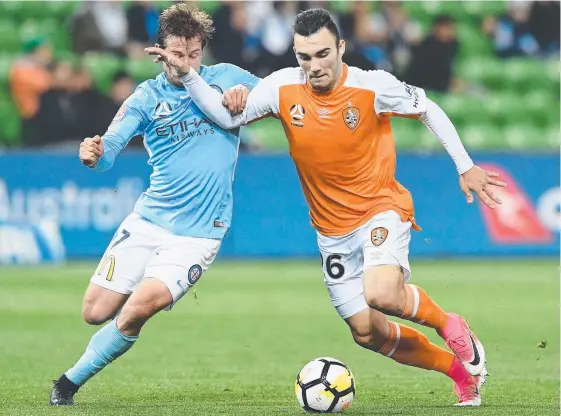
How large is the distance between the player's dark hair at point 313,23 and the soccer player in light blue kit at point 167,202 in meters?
0.70

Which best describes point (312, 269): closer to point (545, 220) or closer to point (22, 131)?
point (545, 220)

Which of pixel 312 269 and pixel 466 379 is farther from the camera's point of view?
pixel 312 269

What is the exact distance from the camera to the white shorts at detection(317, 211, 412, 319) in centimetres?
737

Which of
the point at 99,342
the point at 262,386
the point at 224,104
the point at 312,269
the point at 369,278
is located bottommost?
the point at 312,269

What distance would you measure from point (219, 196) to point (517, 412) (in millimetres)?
2230

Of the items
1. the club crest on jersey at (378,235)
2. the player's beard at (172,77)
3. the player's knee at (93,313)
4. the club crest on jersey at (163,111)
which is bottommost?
the player's knee at (93,313)

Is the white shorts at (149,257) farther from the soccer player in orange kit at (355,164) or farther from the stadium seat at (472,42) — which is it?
the stadium seat at (472,42)

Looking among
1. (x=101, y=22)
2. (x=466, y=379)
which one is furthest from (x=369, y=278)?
(x=101, y=22)

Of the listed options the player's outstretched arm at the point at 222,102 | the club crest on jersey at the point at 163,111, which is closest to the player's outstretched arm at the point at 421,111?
the player's outstretched arm at the point at 222,102

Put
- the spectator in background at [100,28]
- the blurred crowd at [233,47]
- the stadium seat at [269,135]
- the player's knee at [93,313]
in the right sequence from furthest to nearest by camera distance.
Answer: the stadium seat at [269,135] → the spectator in background at [100,28] → the blurred crowd at [233,47] → the player's knee at [93,313]

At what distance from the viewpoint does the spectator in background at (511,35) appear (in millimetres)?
22219

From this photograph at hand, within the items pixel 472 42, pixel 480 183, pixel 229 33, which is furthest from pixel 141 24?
pixel 480 183

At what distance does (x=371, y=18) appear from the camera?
20.7 m

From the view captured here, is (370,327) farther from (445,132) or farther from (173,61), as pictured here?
(173,61)
